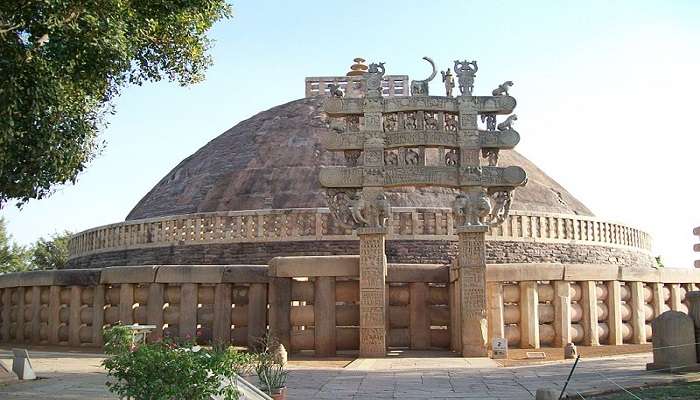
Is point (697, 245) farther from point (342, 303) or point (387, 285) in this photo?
point (342, 303)

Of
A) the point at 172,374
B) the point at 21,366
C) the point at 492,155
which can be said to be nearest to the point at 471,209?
the point at 492,155

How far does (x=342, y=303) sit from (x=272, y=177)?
35.8 ft

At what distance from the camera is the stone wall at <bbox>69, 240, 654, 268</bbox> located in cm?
1975

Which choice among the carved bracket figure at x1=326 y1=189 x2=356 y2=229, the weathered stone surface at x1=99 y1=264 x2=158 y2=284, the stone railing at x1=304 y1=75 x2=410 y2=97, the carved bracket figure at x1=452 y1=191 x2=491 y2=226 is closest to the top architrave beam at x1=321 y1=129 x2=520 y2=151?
the carved bracket figure at x1=326 y1=189 x2=356 y2=229

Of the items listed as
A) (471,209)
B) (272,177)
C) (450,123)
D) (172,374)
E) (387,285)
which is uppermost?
(272,177)

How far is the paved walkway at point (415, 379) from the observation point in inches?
314

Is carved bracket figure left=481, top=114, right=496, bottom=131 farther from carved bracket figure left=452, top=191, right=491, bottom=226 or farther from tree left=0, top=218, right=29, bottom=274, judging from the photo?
tree left=0, top=218, right=29, bottom=274

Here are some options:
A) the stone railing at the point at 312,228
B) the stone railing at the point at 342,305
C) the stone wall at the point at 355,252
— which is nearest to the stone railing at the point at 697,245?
the stone railing at the point at 342,305

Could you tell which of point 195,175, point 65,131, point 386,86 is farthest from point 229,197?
point 65,131

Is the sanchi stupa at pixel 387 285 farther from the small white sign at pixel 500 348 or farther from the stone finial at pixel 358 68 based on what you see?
the stone finial at pixel 358 68

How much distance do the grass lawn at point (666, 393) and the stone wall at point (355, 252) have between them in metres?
11.5

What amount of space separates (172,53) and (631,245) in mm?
17748

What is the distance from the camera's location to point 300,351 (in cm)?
1356

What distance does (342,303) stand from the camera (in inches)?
574
